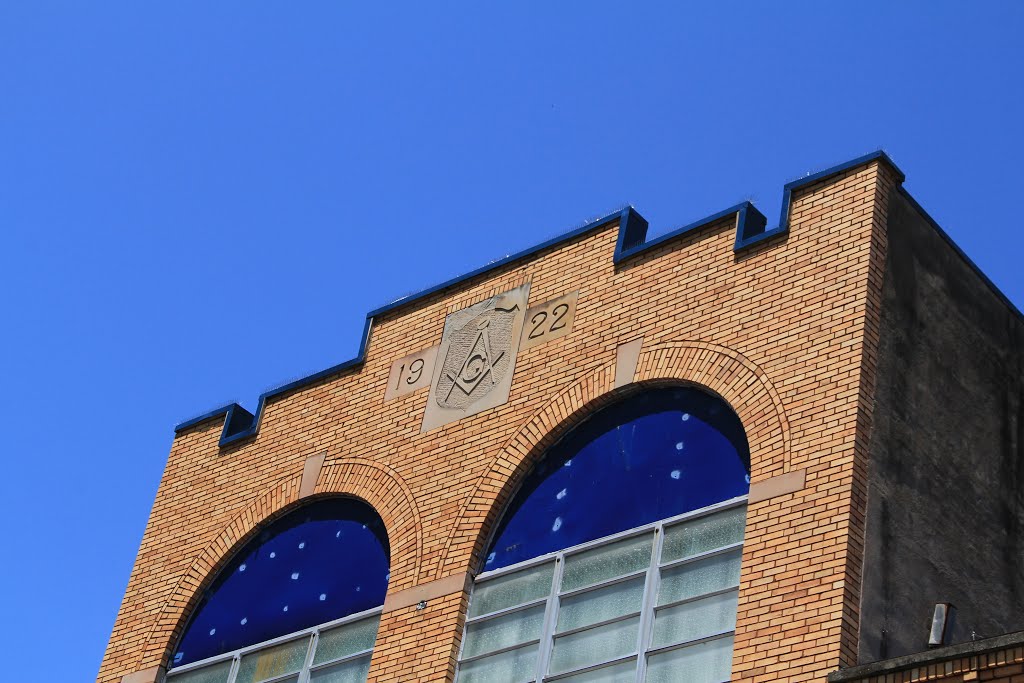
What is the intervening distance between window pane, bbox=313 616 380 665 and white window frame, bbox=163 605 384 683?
1.7 inches

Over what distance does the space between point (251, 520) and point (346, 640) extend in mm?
2671

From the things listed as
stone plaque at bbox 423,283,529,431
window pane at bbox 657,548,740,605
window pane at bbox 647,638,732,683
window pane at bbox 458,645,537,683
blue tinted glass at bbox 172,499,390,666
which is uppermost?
stone plaque at bbox 423,283,529,431

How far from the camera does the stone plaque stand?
20.4 m

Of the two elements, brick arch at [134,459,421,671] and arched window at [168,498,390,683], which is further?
brick arch at [134,459,421,671]

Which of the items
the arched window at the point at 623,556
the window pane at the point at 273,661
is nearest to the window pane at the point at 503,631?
the arched window at the point at 623,556

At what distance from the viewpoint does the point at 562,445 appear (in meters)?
19.4

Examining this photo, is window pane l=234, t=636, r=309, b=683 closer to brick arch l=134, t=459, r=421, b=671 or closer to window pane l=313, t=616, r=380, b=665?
window pane l=313, t=616, r=380, b=665

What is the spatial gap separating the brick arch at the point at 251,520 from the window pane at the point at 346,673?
5.75ft

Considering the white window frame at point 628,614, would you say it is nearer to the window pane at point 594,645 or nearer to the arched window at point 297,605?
the window pane at point 594,645

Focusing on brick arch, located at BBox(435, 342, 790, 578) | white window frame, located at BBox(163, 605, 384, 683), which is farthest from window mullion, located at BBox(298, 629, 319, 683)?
brick arch, located at BBox(435, 342, 790, 578)

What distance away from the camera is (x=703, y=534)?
17.3m

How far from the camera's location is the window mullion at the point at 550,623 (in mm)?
17750

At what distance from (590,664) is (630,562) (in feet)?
3.73

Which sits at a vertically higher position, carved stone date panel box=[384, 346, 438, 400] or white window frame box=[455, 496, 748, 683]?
carved stone date panel box=[384, 346, 438, 400]
